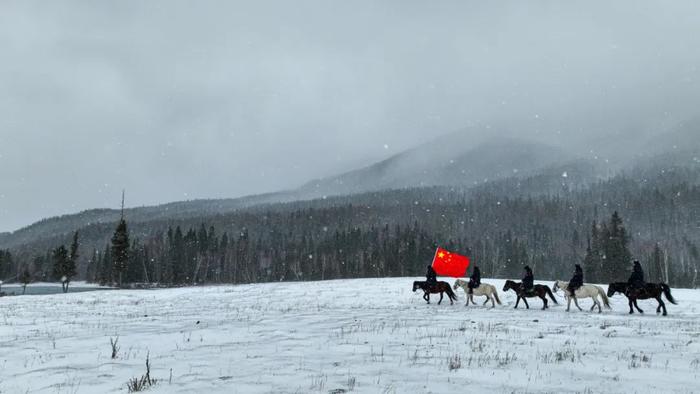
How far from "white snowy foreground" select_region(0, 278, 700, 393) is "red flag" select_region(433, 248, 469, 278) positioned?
16.5m

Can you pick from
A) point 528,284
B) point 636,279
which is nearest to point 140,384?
point 528,284

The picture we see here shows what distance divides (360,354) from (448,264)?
26660 millimetres

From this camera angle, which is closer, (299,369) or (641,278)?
(299,369)

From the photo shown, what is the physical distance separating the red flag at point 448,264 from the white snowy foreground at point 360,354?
54.1ft

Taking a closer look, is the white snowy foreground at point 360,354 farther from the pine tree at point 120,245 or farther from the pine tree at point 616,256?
the pine tree at point 616,256

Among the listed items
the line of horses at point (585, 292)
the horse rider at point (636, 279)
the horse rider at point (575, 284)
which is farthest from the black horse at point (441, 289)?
the horse rider at point (636, 279)

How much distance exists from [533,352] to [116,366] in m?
9.83

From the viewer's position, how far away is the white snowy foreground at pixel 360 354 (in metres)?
8.29

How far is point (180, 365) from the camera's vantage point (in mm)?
9891

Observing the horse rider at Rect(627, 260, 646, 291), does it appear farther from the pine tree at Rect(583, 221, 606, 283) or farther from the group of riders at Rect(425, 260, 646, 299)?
the pine tree at Rect(583, 221, 606, 283)

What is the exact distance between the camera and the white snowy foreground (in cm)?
829

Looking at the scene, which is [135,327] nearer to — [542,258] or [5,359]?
[5,359]

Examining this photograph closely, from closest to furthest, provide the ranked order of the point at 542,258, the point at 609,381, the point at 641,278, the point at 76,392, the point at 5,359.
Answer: the point at 76,392, the point at 609,381, the point at 5,359, the point at 641,278, the point at 542,258

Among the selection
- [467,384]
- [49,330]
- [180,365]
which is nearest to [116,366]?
[180,365]
